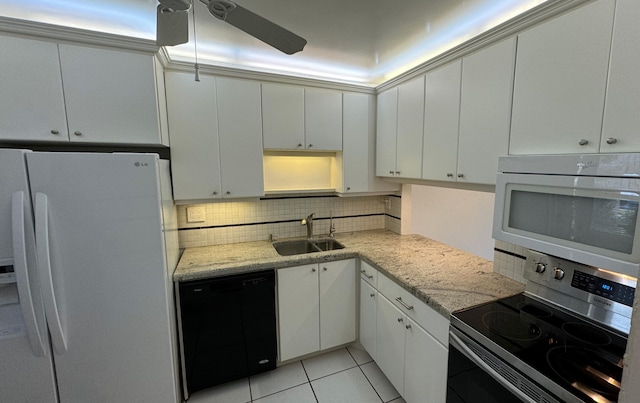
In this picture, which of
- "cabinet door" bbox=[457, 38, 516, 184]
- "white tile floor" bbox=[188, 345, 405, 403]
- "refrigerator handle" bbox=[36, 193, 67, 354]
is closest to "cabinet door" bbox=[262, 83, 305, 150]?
"cabinet door" bbox=[457, 38, 516, 184]

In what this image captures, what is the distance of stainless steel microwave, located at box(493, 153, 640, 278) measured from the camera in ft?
3.05

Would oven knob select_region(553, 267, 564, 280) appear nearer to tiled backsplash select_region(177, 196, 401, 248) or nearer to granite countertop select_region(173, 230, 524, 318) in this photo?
granite countertop select_region(173, 230, 524, 318)

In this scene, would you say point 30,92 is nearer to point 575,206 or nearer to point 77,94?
point 77,94

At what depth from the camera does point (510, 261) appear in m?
1.71

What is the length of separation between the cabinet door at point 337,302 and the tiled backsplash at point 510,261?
100 cm

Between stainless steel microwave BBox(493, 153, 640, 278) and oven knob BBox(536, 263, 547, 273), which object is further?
oven knob BBox(536, 263, 547, 273)

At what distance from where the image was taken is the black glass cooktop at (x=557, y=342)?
0.90m

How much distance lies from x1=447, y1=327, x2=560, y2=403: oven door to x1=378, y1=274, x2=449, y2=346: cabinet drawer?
68mm

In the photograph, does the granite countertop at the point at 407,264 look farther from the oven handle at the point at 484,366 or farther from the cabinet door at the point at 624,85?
the cabinet door at the point at 624,85

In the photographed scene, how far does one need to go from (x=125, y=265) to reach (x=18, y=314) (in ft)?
1.65

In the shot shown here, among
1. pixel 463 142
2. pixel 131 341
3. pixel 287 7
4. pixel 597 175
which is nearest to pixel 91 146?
pixel 131 341

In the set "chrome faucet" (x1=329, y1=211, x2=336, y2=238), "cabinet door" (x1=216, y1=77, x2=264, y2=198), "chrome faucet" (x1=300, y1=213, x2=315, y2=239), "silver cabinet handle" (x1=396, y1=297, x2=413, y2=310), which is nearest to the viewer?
"silver cabinet handle" (x1=396, y1=297, x2=413, y2=310)

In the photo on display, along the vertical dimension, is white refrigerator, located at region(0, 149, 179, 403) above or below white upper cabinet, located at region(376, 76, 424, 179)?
below

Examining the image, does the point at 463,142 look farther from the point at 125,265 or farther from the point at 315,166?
the point at 125,265
